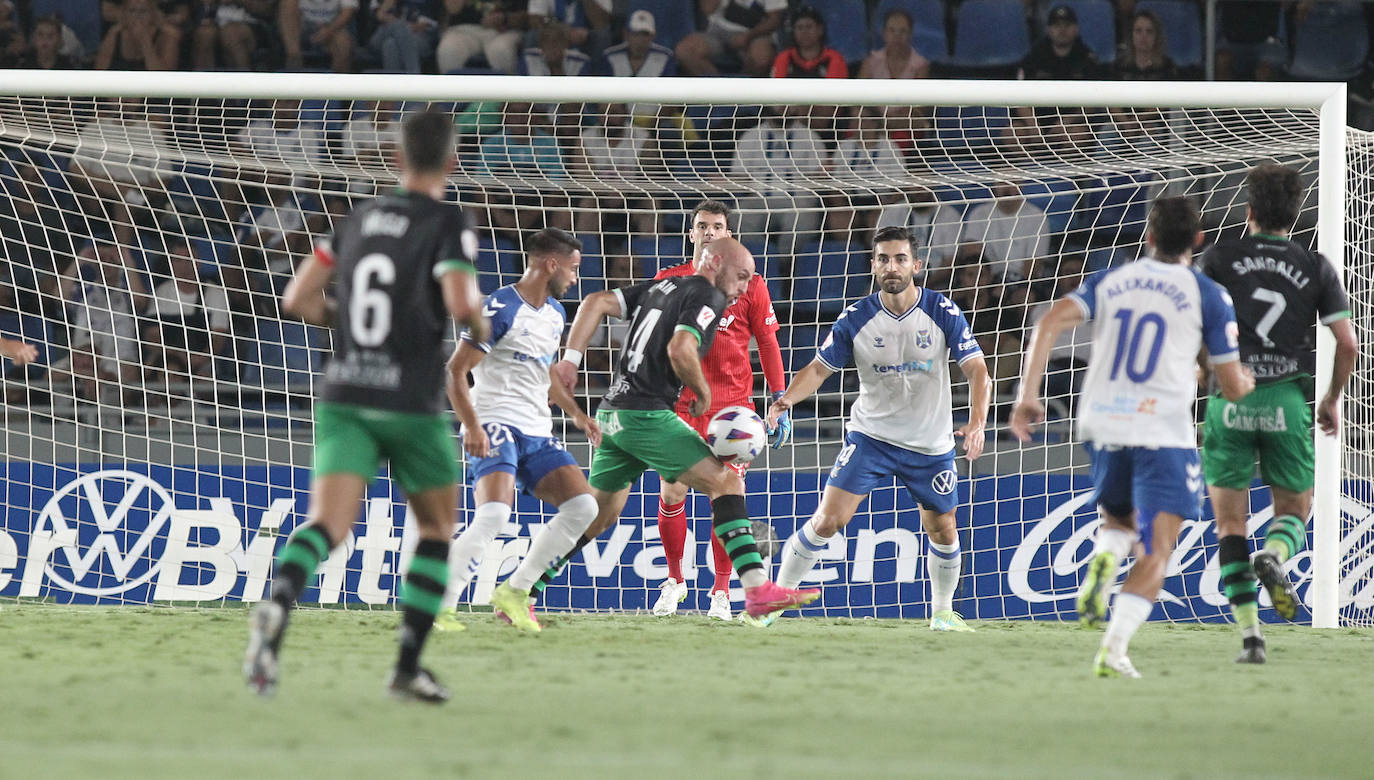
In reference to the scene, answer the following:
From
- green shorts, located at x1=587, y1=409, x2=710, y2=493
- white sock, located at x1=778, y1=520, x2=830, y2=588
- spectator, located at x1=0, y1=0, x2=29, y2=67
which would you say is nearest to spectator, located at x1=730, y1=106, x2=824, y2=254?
white sock, located at x1=778, y1=520, x2=830, y2=588

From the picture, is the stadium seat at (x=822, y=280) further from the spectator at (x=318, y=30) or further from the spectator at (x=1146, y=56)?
the spectator at (x=318, y=30)

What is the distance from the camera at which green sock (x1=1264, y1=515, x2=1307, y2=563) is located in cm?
636

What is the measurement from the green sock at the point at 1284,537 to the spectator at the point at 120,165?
5820mm

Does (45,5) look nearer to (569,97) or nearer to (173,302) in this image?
(173,302)

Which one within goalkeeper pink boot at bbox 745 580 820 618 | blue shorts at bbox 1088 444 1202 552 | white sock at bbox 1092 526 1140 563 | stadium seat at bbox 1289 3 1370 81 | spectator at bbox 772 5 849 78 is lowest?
goalkeeper pink boot at bbox 745 580 820 618

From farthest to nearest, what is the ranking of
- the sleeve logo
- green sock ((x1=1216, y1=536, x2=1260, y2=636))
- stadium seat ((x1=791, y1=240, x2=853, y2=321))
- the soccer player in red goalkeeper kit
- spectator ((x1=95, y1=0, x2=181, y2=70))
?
spectator ((x1=95, y1=0, x2=181, y2=70))
stadium seat ((x1=791, y1=240, x2=853, y2=321))
the soccer player in red goalkeeper kit
the sleeve logo
green sock ((x1=1216, y1=536, x2=1260, y2=636))

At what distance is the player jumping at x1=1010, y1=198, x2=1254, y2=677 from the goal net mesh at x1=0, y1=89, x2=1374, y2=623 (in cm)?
380

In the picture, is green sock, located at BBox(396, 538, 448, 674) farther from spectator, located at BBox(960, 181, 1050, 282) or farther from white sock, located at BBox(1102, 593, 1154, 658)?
spectator, located at BBox(960, 181, 1050, 282)

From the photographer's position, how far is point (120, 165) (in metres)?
9.33

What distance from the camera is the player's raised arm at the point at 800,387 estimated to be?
7.78 metres

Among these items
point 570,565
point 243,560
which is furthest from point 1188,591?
point 243,560

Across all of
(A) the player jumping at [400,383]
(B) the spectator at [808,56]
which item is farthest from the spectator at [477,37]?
(A) the player jumping at [400,383]

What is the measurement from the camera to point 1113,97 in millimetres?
8164

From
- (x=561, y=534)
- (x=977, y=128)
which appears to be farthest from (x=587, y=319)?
(x=977, y=128)
